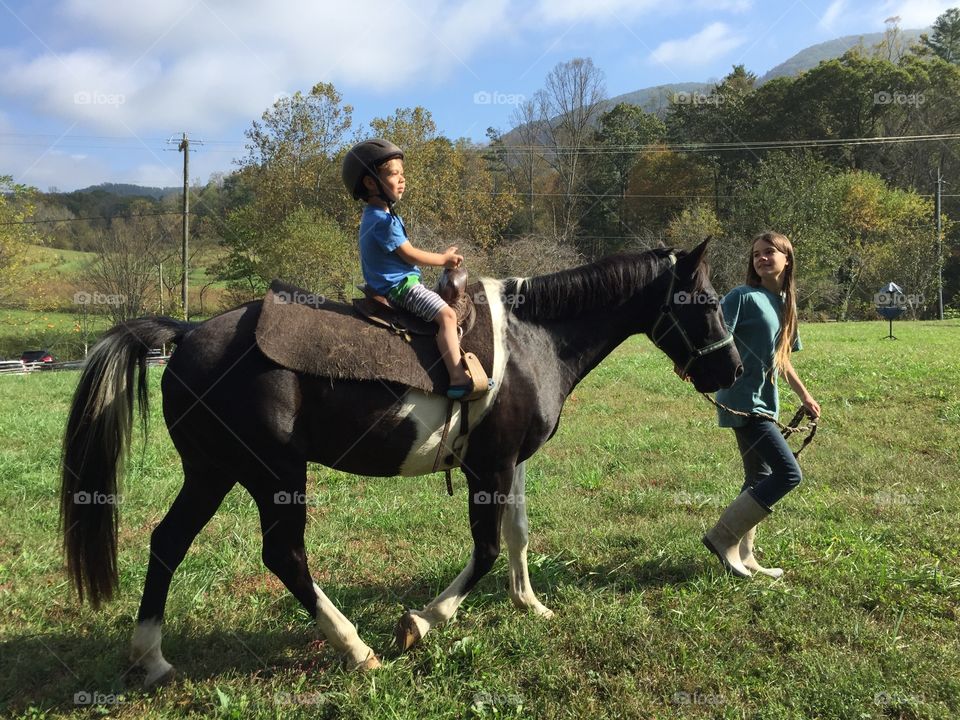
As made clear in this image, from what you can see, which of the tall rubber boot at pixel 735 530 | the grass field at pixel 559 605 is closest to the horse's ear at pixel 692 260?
the tall rubber boot at pixel 735 530

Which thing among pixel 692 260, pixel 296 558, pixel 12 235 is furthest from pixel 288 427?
pixel 12 235

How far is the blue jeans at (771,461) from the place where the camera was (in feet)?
13.3

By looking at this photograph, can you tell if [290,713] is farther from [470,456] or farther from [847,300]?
[847,300]

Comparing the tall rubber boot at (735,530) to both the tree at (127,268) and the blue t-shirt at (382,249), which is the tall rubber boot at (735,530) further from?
the tree at (127,268)

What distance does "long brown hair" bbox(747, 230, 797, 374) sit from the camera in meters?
4.28

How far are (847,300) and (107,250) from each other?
37.4 m

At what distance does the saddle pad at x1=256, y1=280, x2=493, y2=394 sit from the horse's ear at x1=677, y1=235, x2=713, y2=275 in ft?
4.42

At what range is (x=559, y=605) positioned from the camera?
3.90 meters

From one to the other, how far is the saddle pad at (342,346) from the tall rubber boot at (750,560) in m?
2.43

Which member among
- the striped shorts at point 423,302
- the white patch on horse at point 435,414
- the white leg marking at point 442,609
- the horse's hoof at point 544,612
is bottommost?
the horse's hoof at point 544,612

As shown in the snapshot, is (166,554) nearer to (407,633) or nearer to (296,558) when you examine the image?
(296,558)

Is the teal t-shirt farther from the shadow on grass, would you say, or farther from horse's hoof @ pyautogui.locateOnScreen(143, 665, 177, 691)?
horse's hoof @ pyautogui.locateOnScreen(143, 665, 177, 691)

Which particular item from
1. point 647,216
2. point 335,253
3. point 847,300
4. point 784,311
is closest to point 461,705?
point 784,311

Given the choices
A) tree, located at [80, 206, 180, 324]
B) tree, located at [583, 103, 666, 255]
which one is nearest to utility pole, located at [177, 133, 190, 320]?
tree, located at [80, 206, 180, 324]
